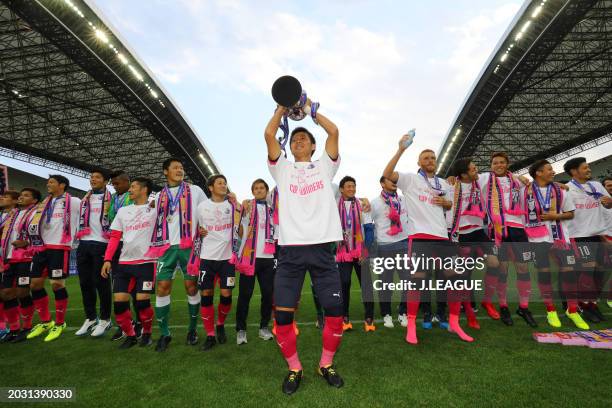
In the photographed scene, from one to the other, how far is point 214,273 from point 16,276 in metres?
3.32

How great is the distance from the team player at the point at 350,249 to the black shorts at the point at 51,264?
4.09 metres

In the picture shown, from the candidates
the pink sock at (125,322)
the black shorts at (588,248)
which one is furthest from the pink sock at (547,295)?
the pink sock at (125,322)

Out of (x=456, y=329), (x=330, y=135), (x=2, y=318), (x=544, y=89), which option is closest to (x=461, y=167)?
(x=456, y=329)

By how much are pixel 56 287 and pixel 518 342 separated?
6.19 metres

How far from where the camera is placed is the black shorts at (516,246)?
435cm

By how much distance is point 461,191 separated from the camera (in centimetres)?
438

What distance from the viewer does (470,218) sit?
442 centimetres

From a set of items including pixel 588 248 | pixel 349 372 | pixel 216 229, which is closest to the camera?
→ pixel 349 372

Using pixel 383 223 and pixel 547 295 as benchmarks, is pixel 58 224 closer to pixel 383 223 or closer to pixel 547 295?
pixel 383 223

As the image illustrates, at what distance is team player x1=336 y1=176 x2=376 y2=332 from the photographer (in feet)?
14.6

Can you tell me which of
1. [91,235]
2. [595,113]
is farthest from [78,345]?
[595,113]

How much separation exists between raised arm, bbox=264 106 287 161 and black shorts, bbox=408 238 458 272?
2.10m

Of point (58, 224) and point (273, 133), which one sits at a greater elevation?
point (273, 133)

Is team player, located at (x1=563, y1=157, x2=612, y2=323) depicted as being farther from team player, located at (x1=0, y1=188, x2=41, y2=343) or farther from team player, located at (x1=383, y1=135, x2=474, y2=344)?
team player, located at (x1=0, y1=188, x2=41, y2=343)
